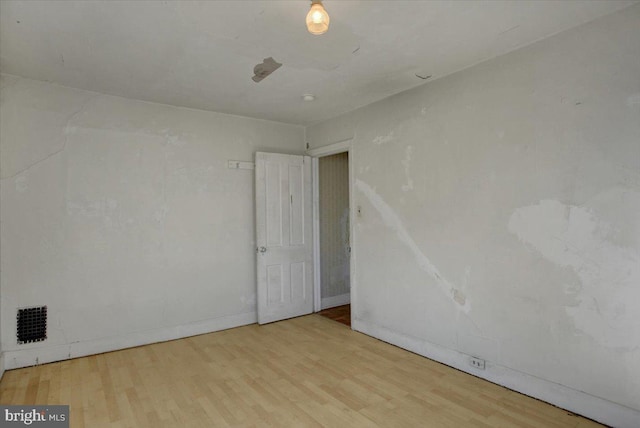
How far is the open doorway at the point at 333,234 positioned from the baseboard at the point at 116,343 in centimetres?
125

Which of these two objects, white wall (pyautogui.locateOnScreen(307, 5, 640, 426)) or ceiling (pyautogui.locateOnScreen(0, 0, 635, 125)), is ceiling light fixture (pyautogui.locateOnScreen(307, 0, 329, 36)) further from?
white wall (pyautogui.locateOnScreen(307, 5, 640, 426))

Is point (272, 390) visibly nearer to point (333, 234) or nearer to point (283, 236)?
point (283, 236)

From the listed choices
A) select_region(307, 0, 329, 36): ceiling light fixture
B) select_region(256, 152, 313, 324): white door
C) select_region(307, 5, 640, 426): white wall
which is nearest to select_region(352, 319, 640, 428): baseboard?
select_region(307, 5, 640, 426): white wall

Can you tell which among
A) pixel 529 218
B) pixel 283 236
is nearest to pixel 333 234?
pixel 283 236

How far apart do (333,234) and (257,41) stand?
131 inches

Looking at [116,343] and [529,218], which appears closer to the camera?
[529,218]

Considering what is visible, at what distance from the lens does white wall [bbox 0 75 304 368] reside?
3.12 meters

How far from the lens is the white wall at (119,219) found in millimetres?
3125

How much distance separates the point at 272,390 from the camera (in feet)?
A: 8.91

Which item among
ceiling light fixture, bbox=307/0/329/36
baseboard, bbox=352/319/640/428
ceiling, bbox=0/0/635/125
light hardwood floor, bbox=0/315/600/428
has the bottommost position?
light hardwood floor, bbox=0/315/600/428

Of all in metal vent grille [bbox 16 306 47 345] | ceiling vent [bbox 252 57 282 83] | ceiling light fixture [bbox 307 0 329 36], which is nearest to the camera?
ceiling light fixture [bbox 307 0 329 36]

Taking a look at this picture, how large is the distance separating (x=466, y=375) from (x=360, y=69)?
2.86 metres

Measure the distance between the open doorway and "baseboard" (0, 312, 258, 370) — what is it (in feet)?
4.09

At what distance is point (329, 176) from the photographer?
5285 mm
